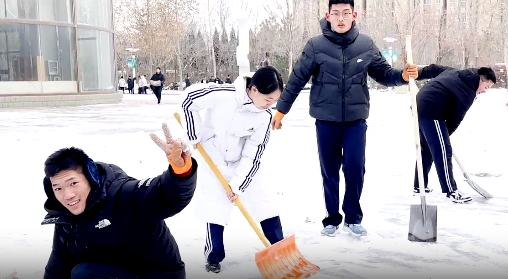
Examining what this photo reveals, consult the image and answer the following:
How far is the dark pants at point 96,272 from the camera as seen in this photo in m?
2.21

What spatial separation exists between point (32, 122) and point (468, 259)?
11.0 m

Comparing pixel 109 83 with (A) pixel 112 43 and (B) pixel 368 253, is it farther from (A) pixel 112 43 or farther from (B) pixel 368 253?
(B) pixel 368 253

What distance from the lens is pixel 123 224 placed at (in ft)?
7.10

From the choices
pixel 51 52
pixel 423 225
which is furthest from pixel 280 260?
pixel 51 52

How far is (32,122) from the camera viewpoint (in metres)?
12.2

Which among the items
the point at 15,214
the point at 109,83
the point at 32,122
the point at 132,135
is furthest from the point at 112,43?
the point at 15,214

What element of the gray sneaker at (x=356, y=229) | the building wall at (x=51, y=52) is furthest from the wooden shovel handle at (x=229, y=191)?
the building wall at (x=51, y=52)

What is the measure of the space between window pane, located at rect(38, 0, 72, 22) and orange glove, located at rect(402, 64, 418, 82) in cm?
1661

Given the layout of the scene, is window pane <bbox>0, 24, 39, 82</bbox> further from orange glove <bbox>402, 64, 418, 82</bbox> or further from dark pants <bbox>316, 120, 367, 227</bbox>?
orange glove <bbox>402, 64, 418, 82</bbox>

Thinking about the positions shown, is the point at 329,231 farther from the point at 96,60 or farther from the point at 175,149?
the point at 96,60

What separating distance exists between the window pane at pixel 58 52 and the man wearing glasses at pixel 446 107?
51.5ft

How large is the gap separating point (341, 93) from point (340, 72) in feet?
0.48

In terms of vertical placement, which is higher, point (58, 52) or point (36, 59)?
point (58, 52)

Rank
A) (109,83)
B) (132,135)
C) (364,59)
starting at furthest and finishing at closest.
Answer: (109,83) < (132,135) < (364,59)
